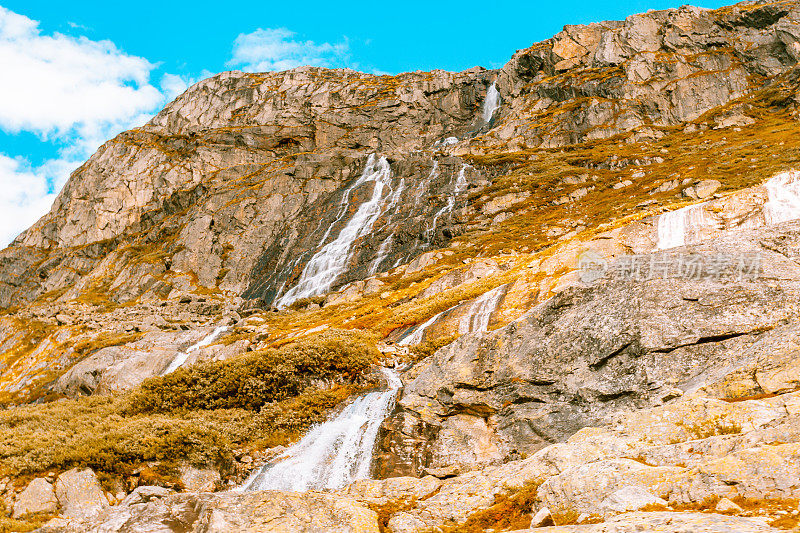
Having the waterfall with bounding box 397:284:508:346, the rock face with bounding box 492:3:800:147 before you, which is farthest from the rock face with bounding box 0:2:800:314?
the waterfall with bounding box 397:284:508:346

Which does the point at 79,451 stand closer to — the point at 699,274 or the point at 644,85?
the point at 699,274

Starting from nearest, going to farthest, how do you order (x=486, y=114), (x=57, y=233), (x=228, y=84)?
(x=57, y=233) → (x=486, y=114) → (x=228, y=84)

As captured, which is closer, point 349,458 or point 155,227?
point 349,458

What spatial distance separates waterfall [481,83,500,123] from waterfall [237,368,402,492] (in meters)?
139

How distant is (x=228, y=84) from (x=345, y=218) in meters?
112

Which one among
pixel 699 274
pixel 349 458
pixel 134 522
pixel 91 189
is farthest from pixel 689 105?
pixel 91 189

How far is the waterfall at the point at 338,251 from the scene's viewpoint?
73338mm

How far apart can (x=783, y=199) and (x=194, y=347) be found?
49.0m

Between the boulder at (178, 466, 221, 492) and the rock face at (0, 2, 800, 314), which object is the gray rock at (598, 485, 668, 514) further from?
the rock face at (0, 2, 800, 314)

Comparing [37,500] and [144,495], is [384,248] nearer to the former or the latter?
[37,500]

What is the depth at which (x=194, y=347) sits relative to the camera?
44.1m

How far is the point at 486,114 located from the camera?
151 metres

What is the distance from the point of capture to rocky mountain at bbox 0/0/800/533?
9859 millimetres

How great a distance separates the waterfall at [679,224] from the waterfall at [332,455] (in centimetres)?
2341
